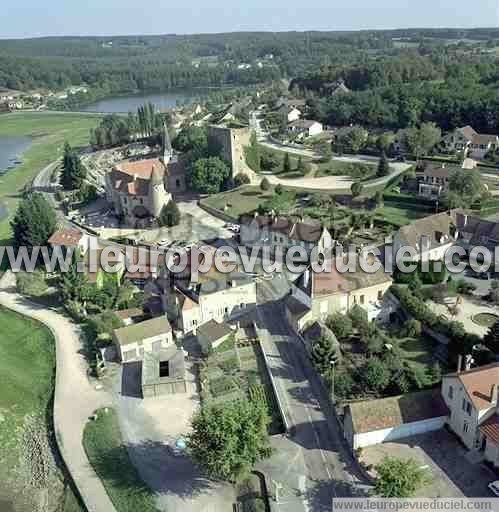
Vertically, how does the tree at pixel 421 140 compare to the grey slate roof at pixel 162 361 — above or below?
above

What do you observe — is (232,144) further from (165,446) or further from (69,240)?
(165,446)

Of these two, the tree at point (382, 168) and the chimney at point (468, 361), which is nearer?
the chimney at point (468, 361)

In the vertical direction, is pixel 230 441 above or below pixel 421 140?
below

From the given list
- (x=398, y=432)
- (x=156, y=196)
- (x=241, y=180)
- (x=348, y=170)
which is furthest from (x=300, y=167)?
(x=398, y=432)

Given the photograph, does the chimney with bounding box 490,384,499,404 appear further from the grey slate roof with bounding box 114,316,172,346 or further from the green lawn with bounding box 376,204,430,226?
the green lawn with bounding box 376,204,430,226

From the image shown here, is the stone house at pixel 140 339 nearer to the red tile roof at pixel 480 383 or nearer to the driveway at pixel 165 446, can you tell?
the driveway at pixel 165 446

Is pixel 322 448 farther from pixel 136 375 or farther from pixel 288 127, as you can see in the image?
pixel 288 127

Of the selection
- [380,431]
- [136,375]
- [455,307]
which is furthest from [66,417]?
[455,307]

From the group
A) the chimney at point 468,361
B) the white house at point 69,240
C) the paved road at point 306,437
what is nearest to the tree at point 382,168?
the paved road at point 306,437
